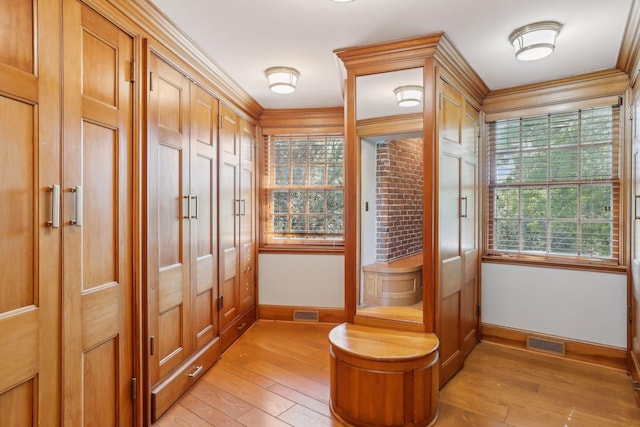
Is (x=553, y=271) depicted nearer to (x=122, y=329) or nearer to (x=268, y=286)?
(x=268, y=286)

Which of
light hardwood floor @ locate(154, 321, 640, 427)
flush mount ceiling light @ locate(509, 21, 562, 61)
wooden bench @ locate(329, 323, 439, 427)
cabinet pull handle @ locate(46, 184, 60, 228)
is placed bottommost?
light hardwood floor @ locate(154, 321, 640, 427)

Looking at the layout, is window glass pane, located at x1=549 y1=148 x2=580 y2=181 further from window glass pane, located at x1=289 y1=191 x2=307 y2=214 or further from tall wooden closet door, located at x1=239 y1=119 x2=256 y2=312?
tall wooden closet door, located at x1=239 y1=119 x2=256 y2=312

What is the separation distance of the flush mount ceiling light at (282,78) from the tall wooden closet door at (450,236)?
3.91ft

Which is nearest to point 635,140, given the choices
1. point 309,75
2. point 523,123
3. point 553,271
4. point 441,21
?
point 523,123

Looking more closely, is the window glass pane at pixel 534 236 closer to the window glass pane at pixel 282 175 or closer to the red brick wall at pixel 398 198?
the red brick wall at pixel 398 198

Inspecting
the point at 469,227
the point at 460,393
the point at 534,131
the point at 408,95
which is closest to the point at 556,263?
the point at 469,227

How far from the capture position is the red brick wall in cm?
271

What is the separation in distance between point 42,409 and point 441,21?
9.15 ft

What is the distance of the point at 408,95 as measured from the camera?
99.4 inches

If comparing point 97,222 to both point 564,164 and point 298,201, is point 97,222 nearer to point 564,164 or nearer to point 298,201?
point 298,201

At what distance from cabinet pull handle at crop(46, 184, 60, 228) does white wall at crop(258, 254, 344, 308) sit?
269 centimetres

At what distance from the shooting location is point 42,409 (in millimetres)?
1476

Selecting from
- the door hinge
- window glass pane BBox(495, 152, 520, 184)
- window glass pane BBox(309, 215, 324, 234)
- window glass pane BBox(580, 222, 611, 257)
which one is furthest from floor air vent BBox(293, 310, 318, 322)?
window glass pane BBox(580, 222, 611, 257)

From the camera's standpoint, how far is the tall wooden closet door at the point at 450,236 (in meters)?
2.57
